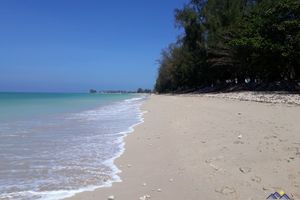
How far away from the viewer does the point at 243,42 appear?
31.3 metres

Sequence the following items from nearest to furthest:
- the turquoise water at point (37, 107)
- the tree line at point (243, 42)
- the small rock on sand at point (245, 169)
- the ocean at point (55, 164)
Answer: the ocean at point (55, 164) → the small rock on sand at point (245, 169) → the turquoise water at point (37, 107) → the tree line at point (243, 42)

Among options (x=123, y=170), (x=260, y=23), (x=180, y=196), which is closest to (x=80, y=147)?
(x=123, y=170)

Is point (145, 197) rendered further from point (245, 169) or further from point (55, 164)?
point (55, 164)

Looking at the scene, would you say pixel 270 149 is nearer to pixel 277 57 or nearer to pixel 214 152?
pixel 214 152

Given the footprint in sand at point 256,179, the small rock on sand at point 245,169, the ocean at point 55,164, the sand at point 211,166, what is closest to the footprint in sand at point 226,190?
the sand at point 211,166

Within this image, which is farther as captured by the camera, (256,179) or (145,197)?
(256,179)

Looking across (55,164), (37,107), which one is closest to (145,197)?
(55,164)

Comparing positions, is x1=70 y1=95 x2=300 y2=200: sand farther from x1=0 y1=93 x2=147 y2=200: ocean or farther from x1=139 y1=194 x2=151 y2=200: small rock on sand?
x1=0 y1=93 x2=147 y2=200: ocean

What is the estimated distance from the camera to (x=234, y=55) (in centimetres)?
3650

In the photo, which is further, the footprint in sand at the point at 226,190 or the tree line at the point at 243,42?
the tree line at the point at 243,42

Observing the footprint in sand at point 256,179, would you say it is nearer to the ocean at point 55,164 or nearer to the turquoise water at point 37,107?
the ocean at point 55,164

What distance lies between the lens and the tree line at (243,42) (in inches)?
1118

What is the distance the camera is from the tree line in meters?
28.4

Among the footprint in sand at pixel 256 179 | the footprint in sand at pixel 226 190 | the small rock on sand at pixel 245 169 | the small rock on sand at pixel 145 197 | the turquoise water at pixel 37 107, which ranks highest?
the small rock on sand at pixel 245 169
